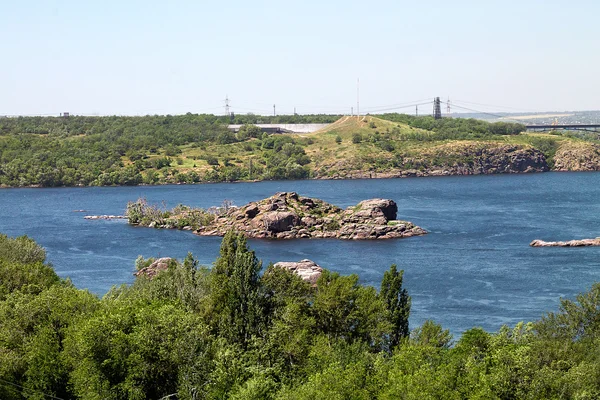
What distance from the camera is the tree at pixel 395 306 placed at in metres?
39.8

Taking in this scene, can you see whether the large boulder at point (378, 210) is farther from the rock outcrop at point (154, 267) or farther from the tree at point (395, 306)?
the tree at point (395, 306)

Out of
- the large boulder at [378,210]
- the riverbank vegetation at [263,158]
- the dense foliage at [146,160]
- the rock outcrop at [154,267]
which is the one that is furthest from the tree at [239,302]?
the dense foliage at [146,160]

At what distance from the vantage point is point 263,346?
3434cm

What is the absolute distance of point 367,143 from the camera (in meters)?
193

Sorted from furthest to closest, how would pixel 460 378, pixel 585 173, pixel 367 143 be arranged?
pixel 367 143
pixel 585 173
pixel 460 378

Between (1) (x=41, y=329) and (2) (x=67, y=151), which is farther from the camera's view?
(2) (x=67, y=151)

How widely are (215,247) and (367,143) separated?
362 ft

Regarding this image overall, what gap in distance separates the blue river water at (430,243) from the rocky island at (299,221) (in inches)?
124

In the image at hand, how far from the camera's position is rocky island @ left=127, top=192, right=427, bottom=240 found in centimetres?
9462

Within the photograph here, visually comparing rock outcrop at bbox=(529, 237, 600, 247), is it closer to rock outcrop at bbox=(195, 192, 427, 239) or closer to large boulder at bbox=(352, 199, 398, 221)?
rock outcrop at bbox=(195, 192, 427, 239)

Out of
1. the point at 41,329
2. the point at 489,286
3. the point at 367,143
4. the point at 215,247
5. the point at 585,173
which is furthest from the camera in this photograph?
the point at 367,143

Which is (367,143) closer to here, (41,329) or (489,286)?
(489,286)

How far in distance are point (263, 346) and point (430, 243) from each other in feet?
179

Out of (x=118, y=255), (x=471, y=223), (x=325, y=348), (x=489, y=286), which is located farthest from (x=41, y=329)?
(x=471, y=223)
